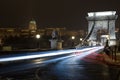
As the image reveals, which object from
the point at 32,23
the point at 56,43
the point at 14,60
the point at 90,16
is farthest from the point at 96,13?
the point at 14,60

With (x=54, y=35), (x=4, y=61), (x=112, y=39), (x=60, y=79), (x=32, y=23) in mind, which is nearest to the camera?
(x=60, y=79)

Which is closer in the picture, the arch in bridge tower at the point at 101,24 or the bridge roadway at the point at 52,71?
the bridge roadway at the point at 52,71

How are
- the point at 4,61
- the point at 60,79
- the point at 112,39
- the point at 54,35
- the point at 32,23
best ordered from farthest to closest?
the point at 32,23, the point at 112,39, the point at 54,35, the point at 4,61, the point at 60,79

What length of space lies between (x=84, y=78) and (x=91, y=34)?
112026 mm

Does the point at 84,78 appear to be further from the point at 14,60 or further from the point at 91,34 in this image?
the point at 91,34

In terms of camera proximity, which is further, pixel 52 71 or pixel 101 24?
pixel 101 24

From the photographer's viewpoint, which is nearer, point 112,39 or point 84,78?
point 84,78

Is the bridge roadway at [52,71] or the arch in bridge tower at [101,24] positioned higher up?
the arch in bridge tower at [101,24]

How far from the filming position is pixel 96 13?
121250mm

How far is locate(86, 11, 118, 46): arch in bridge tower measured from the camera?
117875 millimetres

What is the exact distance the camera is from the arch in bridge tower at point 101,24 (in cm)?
11788

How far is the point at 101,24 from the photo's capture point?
120 metres

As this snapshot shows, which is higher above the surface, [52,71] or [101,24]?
[101,24]

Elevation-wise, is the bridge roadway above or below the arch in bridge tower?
below
